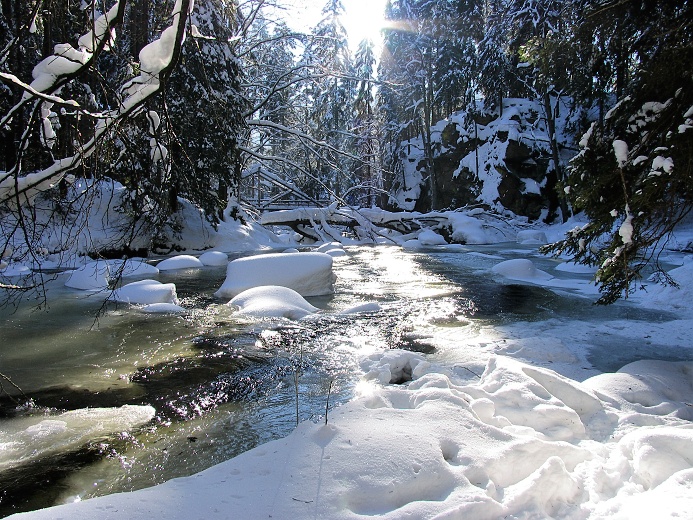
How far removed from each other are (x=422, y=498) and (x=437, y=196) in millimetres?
33194

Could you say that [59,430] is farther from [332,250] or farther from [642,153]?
[332,250]

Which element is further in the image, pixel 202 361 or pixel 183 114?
pixel 183 114

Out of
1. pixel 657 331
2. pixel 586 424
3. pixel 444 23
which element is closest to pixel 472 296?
pixel 657 331

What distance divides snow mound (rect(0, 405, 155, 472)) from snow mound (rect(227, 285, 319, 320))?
3.25 meters

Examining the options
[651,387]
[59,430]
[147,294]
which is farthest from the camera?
[147,294]

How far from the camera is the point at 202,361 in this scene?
15.9 feet

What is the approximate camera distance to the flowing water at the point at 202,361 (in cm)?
291

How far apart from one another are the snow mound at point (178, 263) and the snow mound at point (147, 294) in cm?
404

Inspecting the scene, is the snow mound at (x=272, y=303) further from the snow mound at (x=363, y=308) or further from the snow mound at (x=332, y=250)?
the snow mound at (x=332, y=250)

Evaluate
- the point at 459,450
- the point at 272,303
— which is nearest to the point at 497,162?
the point at 272,303

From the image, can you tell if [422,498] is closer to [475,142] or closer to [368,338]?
[368,338]

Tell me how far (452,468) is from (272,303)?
5.11m

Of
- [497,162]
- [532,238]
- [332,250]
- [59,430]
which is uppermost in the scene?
[497,162]

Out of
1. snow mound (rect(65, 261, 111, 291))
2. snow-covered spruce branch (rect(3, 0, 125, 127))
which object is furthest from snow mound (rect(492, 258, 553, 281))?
snow-covered spruce branch (rect(3, 0, 125, 127))
